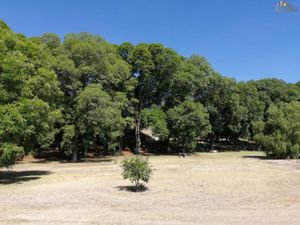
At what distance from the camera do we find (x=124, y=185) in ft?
66.2

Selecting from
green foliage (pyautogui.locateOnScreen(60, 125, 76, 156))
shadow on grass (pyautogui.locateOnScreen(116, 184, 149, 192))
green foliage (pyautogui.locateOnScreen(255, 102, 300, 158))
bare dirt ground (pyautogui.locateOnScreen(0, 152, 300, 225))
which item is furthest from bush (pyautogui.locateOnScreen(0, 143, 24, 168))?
green foliage (pyautogui.locateOnScreen(255, 102, 300, 158))

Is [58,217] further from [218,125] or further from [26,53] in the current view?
[218,125]

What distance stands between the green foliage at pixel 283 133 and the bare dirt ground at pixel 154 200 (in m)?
19.8

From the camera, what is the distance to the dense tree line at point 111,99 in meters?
21.7

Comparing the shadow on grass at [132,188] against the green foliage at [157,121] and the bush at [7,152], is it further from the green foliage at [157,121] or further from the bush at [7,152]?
the green foliage at [157,121]

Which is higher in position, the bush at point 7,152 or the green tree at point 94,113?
the green tree at point 94,113

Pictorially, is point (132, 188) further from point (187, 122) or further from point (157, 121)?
point (187, 122)

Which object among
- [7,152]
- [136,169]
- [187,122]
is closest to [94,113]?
[7,152]

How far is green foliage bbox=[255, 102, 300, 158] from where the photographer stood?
43.4m

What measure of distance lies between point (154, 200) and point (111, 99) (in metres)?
26.9

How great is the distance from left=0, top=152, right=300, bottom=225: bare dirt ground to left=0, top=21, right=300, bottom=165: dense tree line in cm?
414

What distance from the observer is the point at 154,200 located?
647 inches

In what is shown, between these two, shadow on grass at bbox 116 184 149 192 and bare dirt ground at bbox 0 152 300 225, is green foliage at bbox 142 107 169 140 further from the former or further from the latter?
shadow on grass at bbox 116 184 149 192

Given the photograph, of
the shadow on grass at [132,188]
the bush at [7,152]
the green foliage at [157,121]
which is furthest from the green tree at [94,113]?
the shadow on grass at [132,188]
